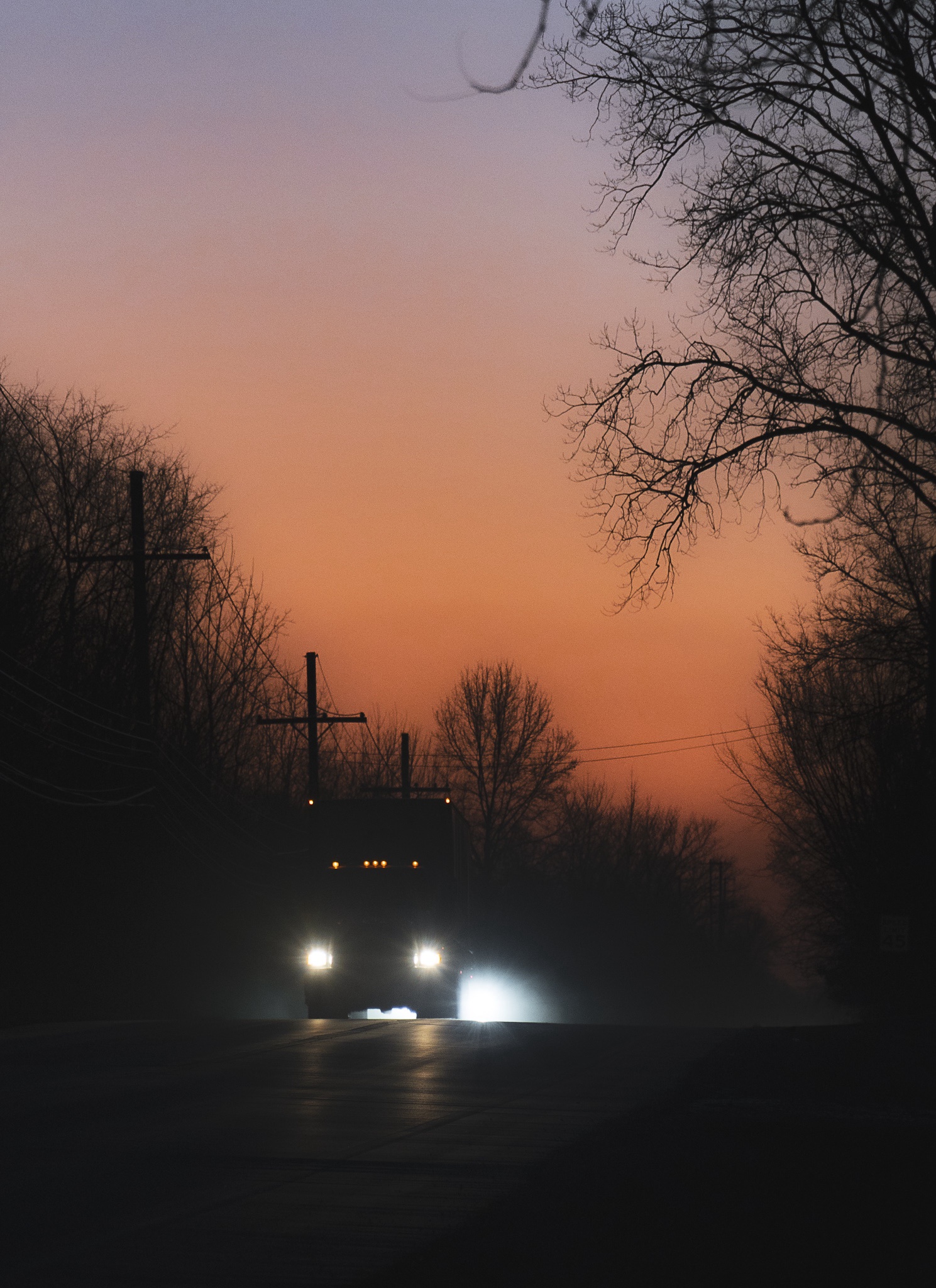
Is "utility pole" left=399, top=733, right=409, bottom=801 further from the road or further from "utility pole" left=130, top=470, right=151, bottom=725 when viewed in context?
the road

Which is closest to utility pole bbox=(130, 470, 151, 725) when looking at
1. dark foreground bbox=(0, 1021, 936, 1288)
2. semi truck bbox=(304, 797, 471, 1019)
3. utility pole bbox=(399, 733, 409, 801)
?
semi truck bbox=(304, 797, 471, 1019)

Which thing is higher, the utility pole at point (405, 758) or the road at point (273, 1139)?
the utility pole at point (405, 758)

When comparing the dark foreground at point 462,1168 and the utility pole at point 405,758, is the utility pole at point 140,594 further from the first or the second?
the utility pole at point 405,758

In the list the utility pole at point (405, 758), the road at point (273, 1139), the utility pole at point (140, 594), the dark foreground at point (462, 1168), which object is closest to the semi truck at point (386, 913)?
the utility pole at point (140, 594)

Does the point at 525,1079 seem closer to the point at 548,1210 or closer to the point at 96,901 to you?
the point at 548,1210

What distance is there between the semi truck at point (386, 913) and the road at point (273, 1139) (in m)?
9.21

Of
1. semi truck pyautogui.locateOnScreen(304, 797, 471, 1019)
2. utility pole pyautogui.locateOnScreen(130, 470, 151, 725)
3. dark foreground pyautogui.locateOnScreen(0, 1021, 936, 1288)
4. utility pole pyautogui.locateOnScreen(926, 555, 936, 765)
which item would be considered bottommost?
dark foreground pyautogui.locateOnScreen(0, 1021, 936, 1288)

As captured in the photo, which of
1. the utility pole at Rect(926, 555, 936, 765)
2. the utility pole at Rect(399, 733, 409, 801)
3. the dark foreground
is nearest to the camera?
the dark foreground

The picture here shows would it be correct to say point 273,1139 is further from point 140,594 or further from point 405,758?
point 405,758

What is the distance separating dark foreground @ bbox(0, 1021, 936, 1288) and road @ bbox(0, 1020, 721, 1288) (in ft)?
0.09

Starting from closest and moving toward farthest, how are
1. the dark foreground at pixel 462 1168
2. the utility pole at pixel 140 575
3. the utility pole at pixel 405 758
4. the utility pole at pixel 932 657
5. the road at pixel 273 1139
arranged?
1. the dark foreground at pixel 462 1168
2. the road at pixel 273 1139
3. the utility pole at pixel 932 657
4. the utility pole at pixel 140 575
5. the utility pole at pixel 405 758

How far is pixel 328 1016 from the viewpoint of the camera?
27.3m

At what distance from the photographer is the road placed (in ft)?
21.3

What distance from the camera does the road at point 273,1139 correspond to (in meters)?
6.49
